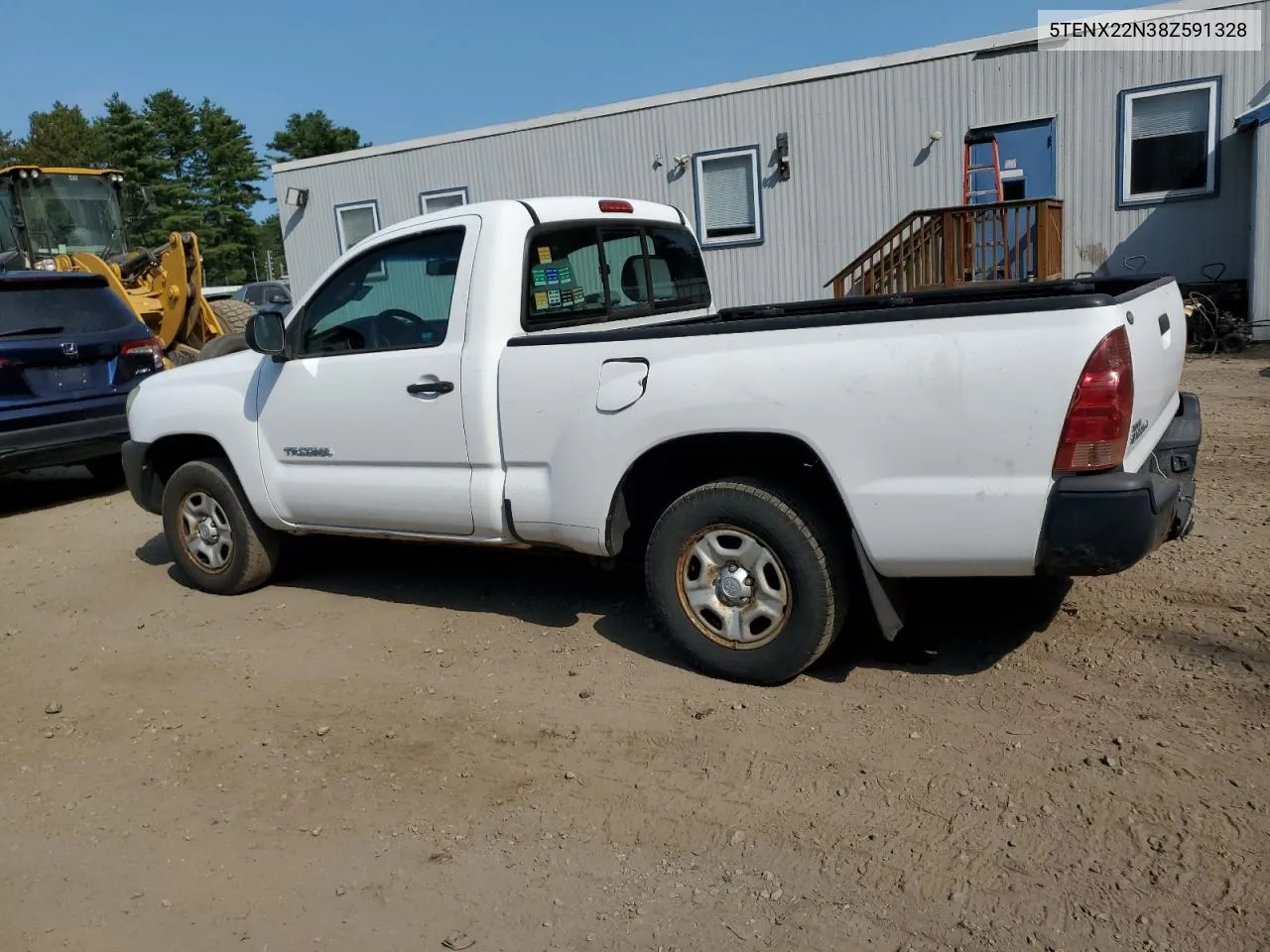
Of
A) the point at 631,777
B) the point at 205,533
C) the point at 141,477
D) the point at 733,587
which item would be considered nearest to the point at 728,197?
the point at 141,477

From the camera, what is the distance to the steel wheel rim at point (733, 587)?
12.8 feet

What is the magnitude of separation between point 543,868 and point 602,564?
5.55 ft

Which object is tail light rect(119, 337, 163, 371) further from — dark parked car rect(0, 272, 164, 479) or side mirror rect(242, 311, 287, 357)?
side mirror rect(242, 311, 287, 357)

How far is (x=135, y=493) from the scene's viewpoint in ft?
19.6

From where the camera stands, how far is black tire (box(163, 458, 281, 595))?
5.57 meters

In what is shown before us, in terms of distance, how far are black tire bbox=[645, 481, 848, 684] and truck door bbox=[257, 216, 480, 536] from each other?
3.27ft

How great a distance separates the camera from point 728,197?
53.6 feet

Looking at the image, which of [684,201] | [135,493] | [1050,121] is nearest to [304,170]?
[684,201]

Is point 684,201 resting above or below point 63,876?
above

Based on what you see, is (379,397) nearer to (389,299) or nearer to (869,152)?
(389,299)

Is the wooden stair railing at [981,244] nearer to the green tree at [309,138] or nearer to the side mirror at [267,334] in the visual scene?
the side mirror at [267,334]

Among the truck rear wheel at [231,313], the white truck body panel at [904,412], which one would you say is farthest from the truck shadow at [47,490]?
the white truck body panel at [904,412]

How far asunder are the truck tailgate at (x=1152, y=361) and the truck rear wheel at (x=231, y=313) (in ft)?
42.2

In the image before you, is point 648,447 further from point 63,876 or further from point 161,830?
point 63,876
